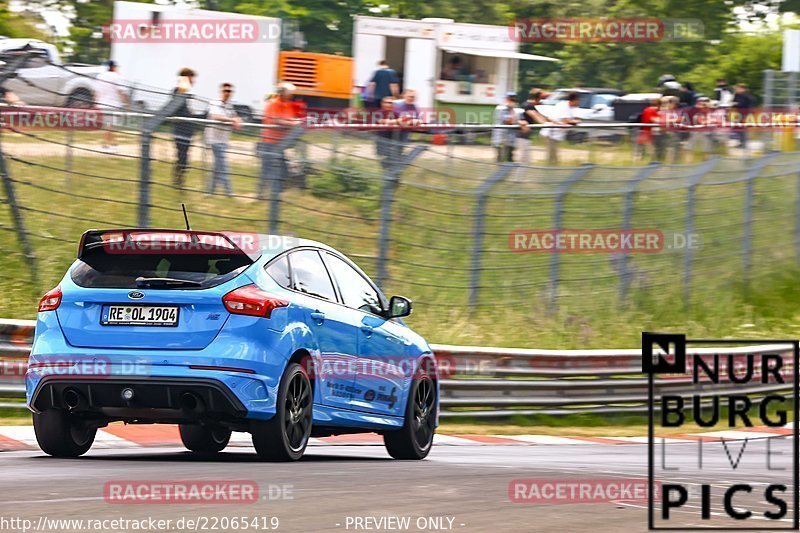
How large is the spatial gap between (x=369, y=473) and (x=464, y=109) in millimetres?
25534

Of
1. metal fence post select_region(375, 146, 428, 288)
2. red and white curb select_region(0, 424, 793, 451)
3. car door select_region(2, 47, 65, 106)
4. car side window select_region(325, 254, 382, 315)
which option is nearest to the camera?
car side window select_region(325, 254, 382, 315)

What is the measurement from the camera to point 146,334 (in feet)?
29.4

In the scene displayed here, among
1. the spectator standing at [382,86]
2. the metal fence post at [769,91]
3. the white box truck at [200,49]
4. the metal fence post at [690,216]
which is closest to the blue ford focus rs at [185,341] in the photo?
the metal fence post at [690,216]

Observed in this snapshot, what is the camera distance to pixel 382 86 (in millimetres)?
24062

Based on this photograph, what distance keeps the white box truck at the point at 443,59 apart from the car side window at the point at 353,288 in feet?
70.4

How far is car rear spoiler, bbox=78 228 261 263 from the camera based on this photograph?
915 centimetres

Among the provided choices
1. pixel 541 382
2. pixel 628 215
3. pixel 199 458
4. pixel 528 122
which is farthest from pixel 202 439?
pixel 528 122

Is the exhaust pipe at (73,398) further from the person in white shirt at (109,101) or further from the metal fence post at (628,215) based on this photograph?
the metal fence post at (628,215)

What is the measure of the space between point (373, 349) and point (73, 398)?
230cm

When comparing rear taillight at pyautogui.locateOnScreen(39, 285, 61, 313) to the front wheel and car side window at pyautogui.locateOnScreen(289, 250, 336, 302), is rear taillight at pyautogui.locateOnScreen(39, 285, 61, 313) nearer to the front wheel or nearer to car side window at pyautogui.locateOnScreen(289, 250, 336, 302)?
car side window at pyautogui.locateOnScreen(289, 250, 336, 302)

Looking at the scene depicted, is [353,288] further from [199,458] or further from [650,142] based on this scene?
[650,142]

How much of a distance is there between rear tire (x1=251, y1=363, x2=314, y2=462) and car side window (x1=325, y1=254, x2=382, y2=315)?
102 cm

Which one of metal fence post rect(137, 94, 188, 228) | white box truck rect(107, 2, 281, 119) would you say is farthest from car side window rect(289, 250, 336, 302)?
white box truck rect(107, 2, 281, 119)

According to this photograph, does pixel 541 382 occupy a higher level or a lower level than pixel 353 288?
lower
